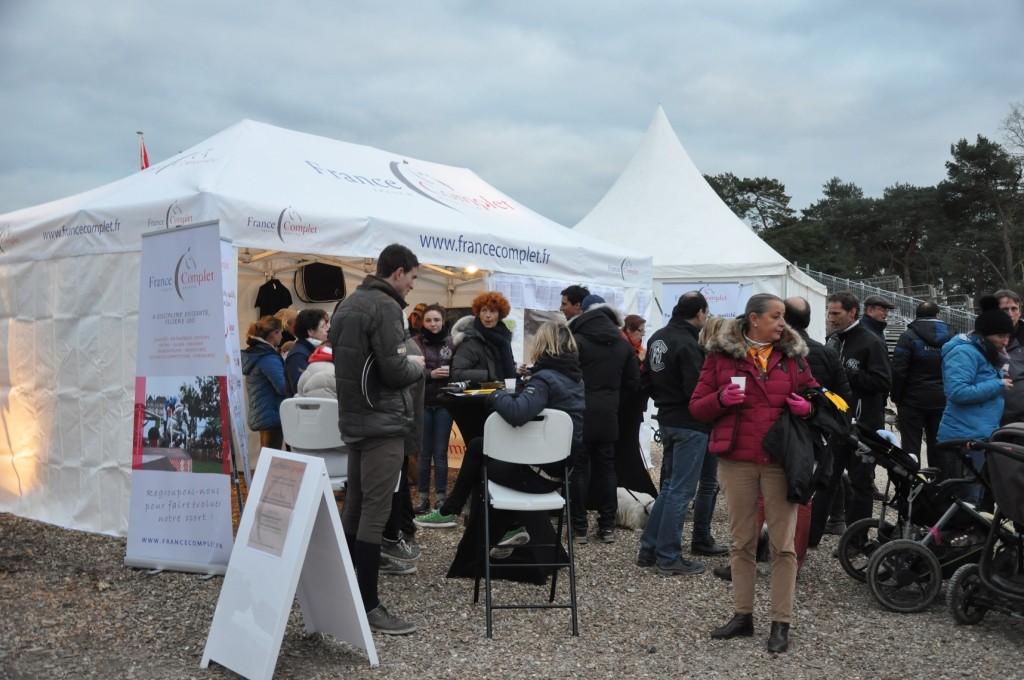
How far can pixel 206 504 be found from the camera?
15.0 feet

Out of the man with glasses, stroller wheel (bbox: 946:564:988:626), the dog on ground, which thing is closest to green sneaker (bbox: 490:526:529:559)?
the dog on ground

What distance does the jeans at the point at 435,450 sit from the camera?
20.0 feet

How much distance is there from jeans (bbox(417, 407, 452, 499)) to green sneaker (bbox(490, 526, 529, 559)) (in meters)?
1.07

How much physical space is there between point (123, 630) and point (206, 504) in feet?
3.04

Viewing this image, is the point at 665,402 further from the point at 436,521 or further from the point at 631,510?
the point at 436,521

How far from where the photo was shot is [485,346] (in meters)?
5.40

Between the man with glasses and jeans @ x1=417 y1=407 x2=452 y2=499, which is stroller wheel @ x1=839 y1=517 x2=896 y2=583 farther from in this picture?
jeans @ x1=417 y1=407 x2=452 y2=499

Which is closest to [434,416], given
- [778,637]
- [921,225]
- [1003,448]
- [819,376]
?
[819,376]

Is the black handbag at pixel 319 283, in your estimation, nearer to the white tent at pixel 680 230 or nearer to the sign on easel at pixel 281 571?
the white tent at pixel 680 230

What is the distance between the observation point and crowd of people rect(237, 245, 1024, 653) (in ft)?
11.5

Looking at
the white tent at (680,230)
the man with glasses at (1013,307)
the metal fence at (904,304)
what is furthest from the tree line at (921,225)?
the man with glasses at (1013,307)

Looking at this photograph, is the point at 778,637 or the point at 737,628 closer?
the point at 778,637

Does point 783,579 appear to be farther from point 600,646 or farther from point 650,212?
point 650,212

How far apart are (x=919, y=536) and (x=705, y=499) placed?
1220 millimetres
